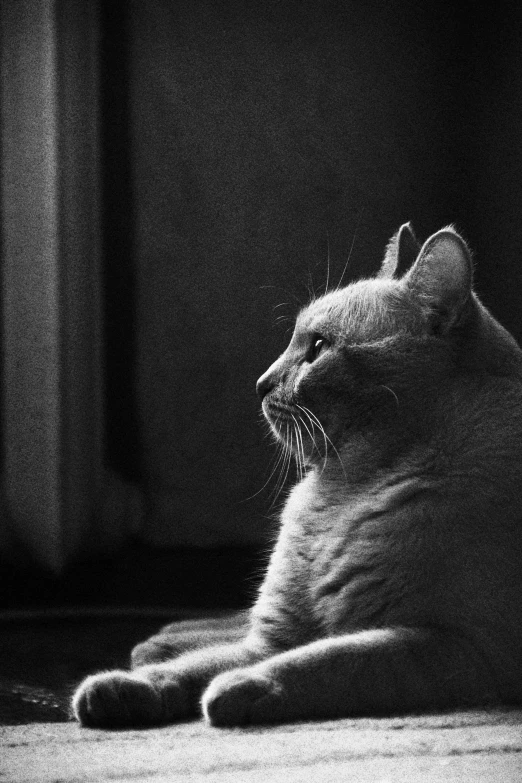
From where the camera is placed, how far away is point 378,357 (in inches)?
45.0

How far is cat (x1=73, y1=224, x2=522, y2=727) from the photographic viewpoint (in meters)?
0.96

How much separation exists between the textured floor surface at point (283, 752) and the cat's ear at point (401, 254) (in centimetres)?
61

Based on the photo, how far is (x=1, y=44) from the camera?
2.01 metres

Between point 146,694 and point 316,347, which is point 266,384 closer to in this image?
point 316,347

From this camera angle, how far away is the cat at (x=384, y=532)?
0.96m

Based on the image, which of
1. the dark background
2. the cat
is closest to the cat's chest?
the cat

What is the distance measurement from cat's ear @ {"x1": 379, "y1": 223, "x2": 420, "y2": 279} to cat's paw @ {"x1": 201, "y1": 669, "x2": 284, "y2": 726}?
0.62 m

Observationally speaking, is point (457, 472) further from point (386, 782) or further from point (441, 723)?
point (386, 782)

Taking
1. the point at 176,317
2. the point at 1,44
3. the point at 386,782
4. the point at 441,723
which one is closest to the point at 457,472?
the point at 441,723

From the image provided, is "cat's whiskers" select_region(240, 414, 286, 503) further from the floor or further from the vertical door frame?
the floor

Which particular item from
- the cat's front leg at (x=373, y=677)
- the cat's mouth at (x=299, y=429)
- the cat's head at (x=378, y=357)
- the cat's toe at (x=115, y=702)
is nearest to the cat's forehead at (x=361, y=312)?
the cat's head at (x=378, y=357)

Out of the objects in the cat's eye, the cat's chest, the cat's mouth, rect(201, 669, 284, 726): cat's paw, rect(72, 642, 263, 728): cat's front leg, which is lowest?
rect(72, 642, 263, 728): cat's front leg

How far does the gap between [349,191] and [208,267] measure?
0.35 m

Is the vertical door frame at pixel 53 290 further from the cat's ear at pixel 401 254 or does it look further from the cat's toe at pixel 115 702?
the cat's toe at pixel 115 702
